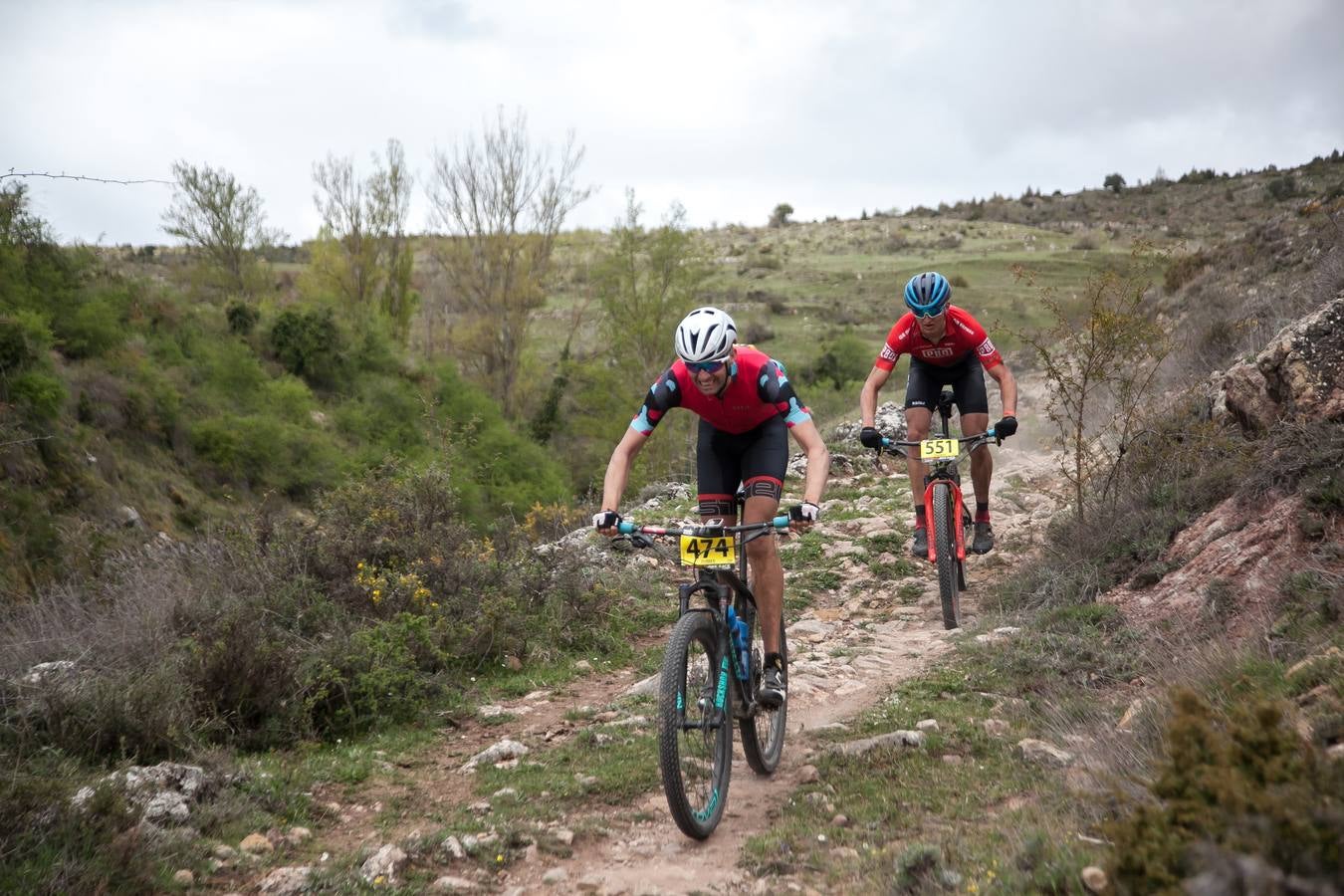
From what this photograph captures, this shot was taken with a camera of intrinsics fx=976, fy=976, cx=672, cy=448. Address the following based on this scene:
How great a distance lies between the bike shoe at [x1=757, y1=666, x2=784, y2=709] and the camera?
4.81 m

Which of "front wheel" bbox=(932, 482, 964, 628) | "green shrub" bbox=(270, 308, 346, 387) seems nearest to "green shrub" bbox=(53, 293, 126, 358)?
"green shrub" bbox=(270, 308, 346, 387)

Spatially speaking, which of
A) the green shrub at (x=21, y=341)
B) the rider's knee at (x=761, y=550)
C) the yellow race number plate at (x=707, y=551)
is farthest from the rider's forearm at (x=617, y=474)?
the green shrub at (x=21, y=341)

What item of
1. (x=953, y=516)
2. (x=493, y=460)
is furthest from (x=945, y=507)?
(x=493, y=460)

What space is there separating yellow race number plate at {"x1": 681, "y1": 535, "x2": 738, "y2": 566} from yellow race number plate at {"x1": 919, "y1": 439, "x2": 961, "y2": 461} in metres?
3.41

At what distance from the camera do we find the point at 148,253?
4484 cm

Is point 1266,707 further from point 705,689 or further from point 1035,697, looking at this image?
point 1035,697

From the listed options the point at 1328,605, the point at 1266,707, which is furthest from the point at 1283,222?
the point at 1266,707

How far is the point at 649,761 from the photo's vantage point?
205 inches

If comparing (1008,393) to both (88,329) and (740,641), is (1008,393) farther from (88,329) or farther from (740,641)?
(88,329)

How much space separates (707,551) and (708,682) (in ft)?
1.93

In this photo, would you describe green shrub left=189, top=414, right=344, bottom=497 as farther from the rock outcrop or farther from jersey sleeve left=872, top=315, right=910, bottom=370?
the rock outcrop

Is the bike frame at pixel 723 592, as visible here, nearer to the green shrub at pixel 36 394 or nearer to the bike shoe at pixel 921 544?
the bike shoe at pixel 921 544

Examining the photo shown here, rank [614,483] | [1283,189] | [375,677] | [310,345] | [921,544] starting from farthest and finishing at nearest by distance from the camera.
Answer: [1283,189] < [310,345] < [921,544] < [375,677] < [614,483]

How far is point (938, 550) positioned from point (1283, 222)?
15.4 m
